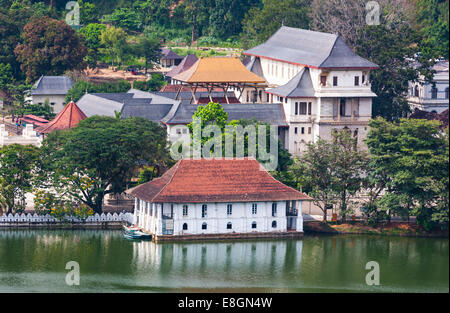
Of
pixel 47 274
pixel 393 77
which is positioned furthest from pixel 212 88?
pixel 47 274

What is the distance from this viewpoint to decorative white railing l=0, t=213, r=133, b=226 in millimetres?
64000

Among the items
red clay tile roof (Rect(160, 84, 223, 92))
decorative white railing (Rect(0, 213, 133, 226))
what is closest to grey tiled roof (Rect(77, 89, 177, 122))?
red clay tile roof (Rect(160, 84, 223, 92))

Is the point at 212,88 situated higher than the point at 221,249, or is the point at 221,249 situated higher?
the point at 212,88

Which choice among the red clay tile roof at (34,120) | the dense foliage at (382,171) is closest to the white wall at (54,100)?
the red clay tile roof at (34,120)

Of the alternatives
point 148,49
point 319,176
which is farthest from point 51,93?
point 319,176

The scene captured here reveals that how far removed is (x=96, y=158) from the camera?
213 ft

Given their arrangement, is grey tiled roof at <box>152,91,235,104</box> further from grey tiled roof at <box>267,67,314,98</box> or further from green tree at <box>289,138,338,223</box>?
green tree at <box>289,138,338,223</box>

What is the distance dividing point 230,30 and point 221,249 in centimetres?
5791

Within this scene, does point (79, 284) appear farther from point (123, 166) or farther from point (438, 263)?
point (438, 263)

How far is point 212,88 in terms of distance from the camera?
8219cm

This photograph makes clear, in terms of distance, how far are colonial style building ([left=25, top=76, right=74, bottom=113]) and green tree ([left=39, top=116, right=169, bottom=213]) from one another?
25.1 metres

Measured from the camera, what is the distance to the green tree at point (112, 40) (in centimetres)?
10631

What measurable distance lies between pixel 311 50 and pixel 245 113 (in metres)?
8.05

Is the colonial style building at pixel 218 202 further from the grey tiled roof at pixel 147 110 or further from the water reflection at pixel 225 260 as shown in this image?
the grey tiled roof at pixel 147 110
